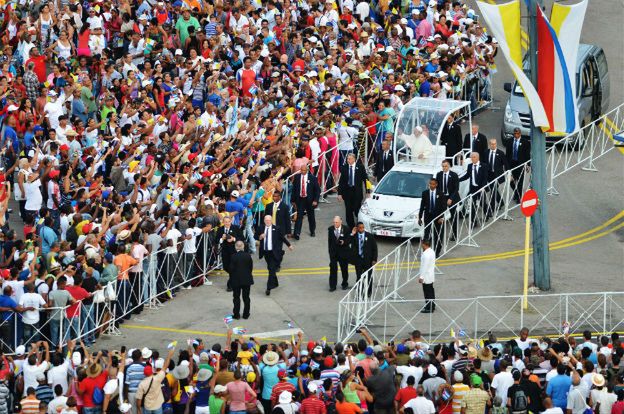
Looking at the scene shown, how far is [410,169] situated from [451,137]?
1.78 meters

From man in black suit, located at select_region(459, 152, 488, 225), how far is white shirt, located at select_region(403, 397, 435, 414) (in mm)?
11675

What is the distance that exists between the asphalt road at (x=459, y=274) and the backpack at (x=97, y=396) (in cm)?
479

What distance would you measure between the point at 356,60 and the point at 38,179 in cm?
1218

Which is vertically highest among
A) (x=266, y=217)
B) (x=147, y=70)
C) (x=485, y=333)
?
(x=147, y=70)

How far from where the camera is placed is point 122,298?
3144 cm

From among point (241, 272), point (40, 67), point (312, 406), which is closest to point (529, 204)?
point (241, 272)

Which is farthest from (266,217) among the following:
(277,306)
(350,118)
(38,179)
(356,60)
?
(356,60)

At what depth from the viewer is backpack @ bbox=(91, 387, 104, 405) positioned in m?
25.9

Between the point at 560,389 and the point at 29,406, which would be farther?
the point at 560,389

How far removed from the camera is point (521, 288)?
3412cm

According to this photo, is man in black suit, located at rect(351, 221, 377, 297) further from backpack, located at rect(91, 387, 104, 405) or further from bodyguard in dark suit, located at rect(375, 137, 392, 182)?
backpack, located at rect(91, 387, 104, 405)

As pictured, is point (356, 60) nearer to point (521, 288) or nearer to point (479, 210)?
point (479, 210)

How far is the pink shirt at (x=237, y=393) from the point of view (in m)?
25.6

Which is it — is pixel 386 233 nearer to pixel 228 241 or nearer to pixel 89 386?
pixel 228 241
